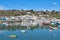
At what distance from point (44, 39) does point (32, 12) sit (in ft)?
57.6

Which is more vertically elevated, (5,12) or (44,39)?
(5,12)

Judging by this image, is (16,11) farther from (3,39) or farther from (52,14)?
(3,39)

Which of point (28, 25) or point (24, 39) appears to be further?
point (28, 25)

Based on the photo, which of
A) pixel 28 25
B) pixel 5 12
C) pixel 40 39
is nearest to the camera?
pixel 40 39

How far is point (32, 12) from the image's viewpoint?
28.5 m

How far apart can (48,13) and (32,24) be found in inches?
427

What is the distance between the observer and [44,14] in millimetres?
28516

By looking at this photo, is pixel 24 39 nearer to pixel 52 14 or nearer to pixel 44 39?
pixel 44 39

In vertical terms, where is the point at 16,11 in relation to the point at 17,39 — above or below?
above

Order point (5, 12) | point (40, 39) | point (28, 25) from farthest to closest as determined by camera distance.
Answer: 1. point (5, 12)
2. point (28, 25)
3. point (40, 39)

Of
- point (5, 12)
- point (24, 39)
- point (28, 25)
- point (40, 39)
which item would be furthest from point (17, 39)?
point (5, 12)

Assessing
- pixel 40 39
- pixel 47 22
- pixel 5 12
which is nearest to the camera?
pixel 40 39

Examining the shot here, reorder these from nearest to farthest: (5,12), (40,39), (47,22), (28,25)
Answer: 1. (40,39)
2. (28,25)
3. (47,22)
4. (5,12)

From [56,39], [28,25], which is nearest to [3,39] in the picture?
[56,39]
